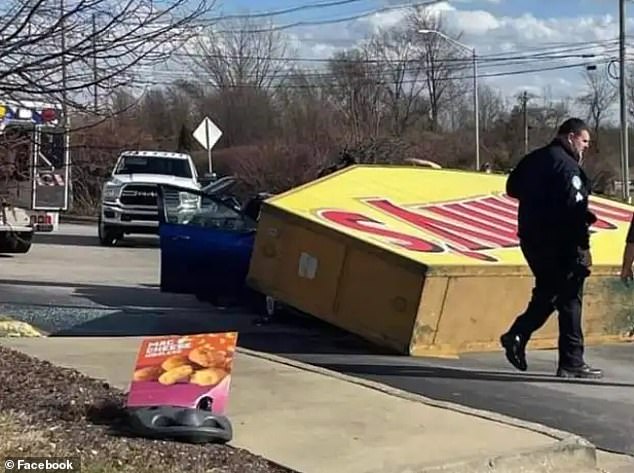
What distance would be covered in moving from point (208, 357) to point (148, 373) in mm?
344

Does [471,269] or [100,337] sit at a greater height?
[471,269]

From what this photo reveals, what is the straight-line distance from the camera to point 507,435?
6.50 metres

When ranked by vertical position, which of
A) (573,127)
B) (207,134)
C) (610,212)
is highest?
(207,134)

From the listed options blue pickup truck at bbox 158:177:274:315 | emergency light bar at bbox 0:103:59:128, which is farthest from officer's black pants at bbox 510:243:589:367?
blue pickup truck at bbox 158:177:274:315

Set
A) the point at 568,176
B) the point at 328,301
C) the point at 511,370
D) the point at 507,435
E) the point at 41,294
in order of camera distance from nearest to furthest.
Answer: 1. the point at 507,435
2. the point at 568,176
3. the point at 511,370
4. the point at 328,301
5. the point at 41,294

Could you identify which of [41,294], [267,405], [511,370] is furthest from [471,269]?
[41,294]

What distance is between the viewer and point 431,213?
36.7 ft

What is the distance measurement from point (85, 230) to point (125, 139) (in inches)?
906

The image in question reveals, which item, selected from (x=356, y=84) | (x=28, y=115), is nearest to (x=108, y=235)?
(x=28, y=115)

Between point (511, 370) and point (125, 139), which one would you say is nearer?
point (125, 139)

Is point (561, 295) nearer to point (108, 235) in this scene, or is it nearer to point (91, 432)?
point (91, 432)

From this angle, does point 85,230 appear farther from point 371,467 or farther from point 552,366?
point 371,467

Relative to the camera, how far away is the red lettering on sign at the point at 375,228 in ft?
32.2

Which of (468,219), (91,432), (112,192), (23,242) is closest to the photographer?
(91,432)
